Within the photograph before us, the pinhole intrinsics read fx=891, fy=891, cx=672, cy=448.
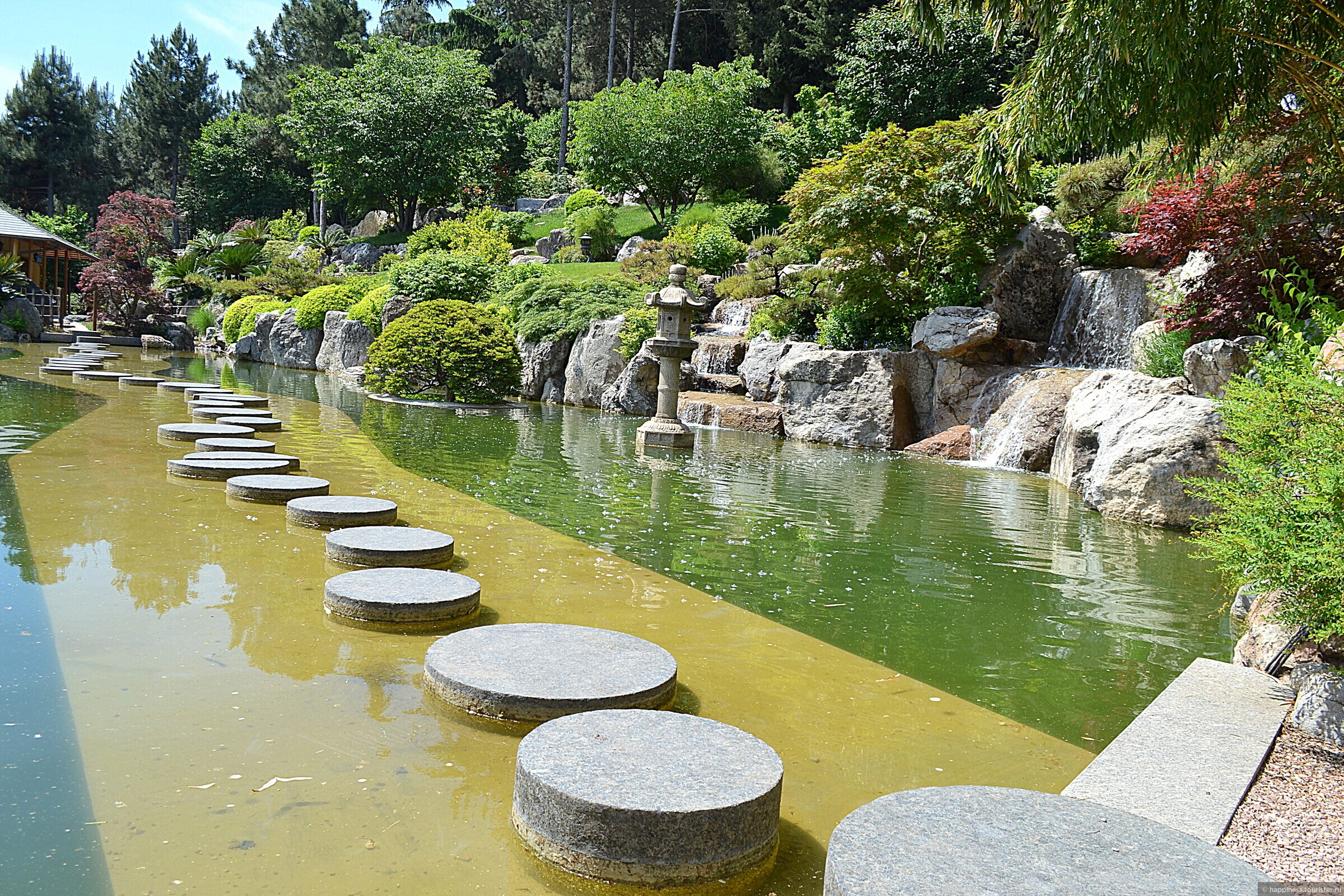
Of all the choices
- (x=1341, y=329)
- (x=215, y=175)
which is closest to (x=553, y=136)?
(x=215, y=175)

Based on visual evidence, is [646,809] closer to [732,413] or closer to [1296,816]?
[1296,816]

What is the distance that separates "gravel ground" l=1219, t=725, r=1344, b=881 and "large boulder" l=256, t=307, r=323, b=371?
26240mm

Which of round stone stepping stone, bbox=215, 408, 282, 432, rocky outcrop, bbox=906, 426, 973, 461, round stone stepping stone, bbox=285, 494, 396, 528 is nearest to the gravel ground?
round stone stepping stone, bbox=285, 494, 396, 528

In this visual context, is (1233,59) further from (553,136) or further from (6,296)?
(553,136)

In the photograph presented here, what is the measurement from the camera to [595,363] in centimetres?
1978

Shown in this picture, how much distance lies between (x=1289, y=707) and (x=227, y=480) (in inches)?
286

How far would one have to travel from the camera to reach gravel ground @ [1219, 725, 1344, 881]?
8.79 feet

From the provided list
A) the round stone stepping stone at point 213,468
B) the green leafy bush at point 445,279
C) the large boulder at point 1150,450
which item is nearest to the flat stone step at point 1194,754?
the large boulder at point 1150,450

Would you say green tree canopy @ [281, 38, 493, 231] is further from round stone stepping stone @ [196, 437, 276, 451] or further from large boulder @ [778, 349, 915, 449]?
round stone stepping stone @ [196, 437, 276, 451]

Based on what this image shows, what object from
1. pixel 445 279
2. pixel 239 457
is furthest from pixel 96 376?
pixel 239 457

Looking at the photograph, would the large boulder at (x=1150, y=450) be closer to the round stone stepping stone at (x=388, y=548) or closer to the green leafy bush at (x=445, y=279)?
the round stone stepping stone at (x=388, y=548)

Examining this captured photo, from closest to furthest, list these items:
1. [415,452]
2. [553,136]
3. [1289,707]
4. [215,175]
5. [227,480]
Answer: [1289,707] < [227,480] < [415,452] < [553,136] < [215,175]

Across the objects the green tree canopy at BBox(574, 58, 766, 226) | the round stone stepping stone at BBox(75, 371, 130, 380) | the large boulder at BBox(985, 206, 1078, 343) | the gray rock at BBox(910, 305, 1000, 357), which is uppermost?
the green tree canopy at BBox(574, 58, 766, 226)

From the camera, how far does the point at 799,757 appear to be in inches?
139
